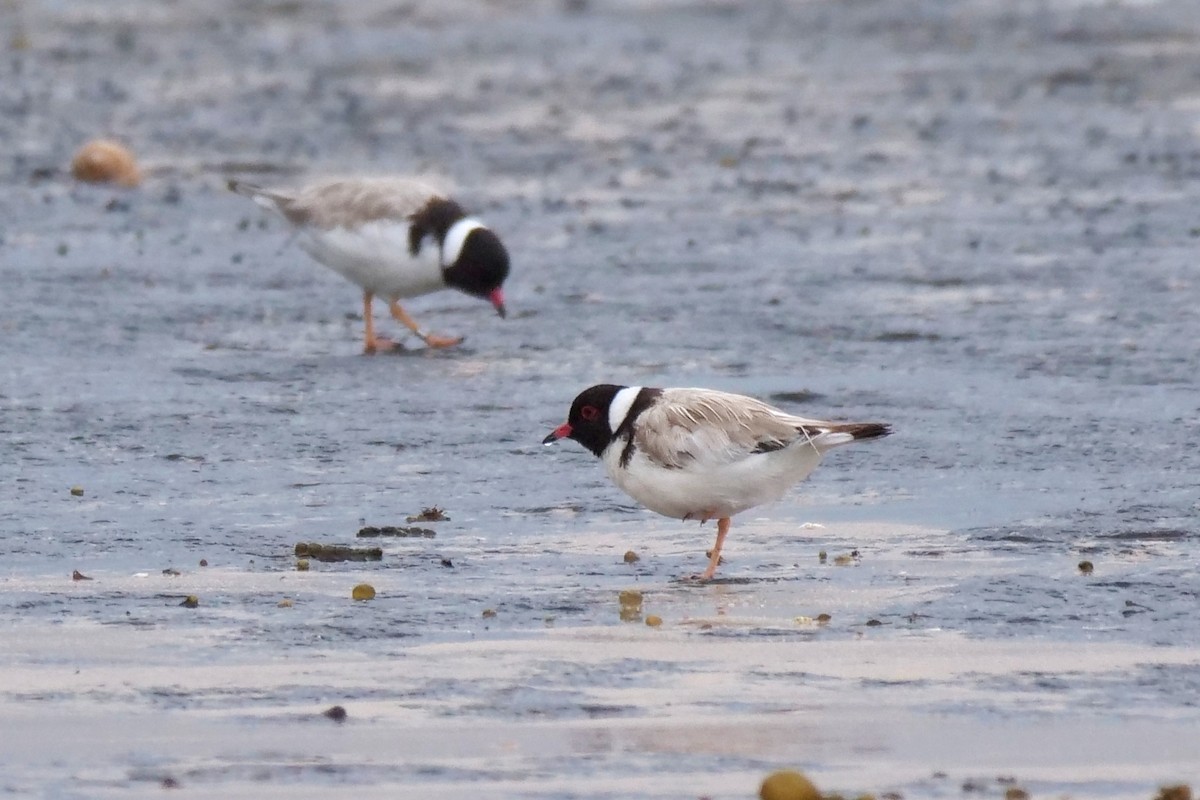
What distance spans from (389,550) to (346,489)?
1.00 metres

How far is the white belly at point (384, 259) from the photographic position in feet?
38.9

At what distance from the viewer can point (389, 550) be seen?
301 inches

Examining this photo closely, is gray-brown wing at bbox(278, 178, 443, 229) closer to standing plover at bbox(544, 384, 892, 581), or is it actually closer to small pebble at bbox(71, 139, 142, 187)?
small pebble at bbox(71, 139, 142, 187)

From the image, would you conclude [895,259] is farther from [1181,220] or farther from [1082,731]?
[1082,731]

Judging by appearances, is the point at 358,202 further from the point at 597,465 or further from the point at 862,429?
the point at 862,429

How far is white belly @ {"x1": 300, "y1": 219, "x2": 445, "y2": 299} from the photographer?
11.9 m

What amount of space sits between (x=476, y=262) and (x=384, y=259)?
476mm

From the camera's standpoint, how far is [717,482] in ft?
24.3

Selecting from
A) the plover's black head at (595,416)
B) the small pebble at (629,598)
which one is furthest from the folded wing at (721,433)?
the small pebble at (629,598)

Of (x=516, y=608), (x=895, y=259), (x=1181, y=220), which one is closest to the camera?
(x=516, y=608)

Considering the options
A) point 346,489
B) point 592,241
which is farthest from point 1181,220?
point 346,489

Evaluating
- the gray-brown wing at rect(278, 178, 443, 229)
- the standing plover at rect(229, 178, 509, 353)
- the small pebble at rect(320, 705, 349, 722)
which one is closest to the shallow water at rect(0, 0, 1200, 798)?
the small pebble at rect(320, 705, 349, 722)

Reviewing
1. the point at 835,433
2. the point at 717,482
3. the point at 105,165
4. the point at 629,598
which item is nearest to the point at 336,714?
the point at 629,598

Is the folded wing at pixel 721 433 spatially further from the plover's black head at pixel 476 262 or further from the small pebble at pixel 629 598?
the plover's black head at pixel 476 262
